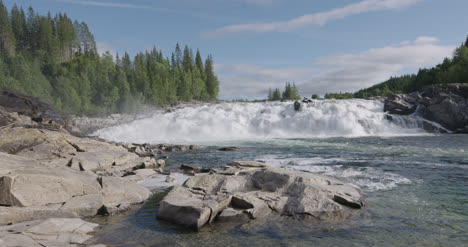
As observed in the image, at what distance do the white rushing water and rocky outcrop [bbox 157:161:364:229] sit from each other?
30.2m

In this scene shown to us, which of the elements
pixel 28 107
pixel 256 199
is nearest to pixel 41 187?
pixel 256 199

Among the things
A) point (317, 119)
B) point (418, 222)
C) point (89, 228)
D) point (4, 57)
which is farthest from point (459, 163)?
point (4, 57)

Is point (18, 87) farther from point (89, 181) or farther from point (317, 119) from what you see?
point (89, 181)

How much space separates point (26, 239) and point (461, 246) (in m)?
8.73

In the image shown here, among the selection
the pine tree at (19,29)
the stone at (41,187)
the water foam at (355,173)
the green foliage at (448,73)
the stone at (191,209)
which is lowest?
the water foam at (355,173)

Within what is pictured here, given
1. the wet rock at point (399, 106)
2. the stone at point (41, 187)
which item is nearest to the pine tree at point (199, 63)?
the wet rock at point (399, 106)

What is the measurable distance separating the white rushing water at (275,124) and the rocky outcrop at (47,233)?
3272 cm

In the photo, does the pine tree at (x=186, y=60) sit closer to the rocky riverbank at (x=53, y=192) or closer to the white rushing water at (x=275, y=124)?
the white rushing water at (x=275, y=124)

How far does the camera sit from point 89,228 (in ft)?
24.2

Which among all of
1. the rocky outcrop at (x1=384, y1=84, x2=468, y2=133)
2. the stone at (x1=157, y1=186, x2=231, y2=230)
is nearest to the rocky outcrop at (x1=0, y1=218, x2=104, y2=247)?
the stone at (x1=157, y1=186, x2=231, y2=230)

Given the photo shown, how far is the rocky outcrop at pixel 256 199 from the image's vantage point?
8047 millimetres

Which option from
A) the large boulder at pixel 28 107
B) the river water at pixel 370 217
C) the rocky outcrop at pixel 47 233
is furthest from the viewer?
the large boulder at pixel 28 107

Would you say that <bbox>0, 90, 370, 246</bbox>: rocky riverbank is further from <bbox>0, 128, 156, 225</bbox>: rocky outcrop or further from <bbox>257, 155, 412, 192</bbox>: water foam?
<bbox>257, 155, 412, 192</bbox>: water foam

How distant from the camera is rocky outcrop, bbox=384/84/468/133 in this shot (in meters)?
42.9
